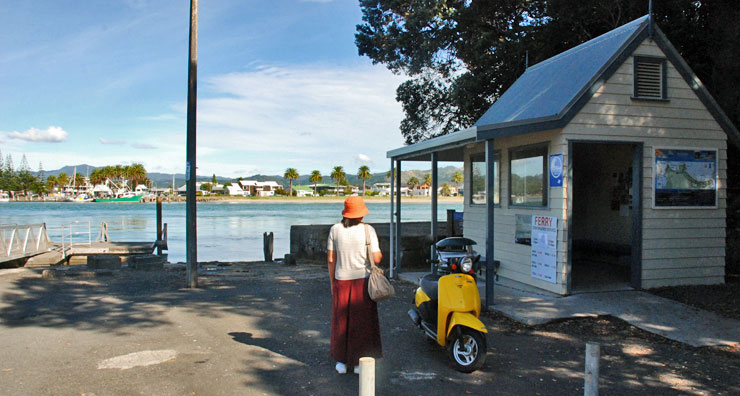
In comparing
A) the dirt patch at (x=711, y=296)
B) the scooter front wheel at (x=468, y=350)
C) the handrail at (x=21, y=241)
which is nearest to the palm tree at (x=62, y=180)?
the handrail at (x=21, y=241)

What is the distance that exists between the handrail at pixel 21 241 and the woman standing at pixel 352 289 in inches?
623

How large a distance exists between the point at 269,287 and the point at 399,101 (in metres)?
15.0

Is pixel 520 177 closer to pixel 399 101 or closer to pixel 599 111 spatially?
pixel 599 111

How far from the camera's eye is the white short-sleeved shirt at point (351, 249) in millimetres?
5009

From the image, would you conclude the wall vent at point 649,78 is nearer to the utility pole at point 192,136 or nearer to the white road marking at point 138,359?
the white road marking at point 138,359

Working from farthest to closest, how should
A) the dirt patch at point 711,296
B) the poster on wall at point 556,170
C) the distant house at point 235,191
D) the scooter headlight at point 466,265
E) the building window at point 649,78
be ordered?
the distant house at point 235,191, the building window at point 649,78, the poster on wall at point 556,170, the dirt patch at point 711,296, the scooter headlight at point 466,265

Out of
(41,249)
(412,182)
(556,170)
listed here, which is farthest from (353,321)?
(412,182)

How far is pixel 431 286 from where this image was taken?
19.1ft

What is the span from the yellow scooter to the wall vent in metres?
5.00

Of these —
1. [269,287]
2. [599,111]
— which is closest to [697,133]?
[599,111]

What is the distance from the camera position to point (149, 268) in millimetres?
15227

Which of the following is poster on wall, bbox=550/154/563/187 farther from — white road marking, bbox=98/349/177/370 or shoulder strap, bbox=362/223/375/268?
white road marking, bbox=98/349/177/370

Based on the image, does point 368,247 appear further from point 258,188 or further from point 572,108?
point 258,188

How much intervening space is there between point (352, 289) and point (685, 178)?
6.73 m
